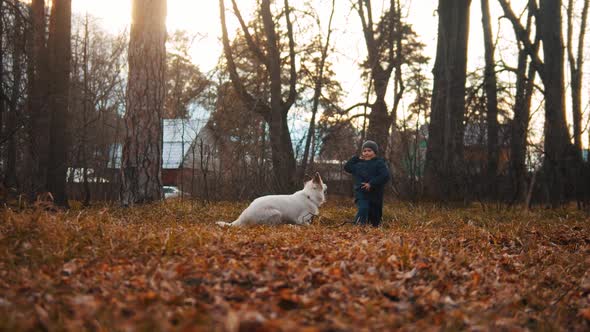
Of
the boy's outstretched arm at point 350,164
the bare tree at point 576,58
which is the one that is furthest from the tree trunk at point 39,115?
the bare tree at point 576,58

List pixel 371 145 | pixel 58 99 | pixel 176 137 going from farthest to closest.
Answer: pixel 176 137 → pixel 58 99 → pixel 371 145

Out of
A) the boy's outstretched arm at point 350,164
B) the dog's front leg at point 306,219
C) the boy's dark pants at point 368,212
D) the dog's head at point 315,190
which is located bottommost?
the dog's front leg at point 306,219

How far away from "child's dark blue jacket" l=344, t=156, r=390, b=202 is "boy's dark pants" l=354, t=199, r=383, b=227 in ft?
0.24

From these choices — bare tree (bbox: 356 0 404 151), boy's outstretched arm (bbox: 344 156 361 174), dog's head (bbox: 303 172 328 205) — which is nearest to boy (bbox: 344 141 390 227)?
boy's outstretched arm (bbox: 344 156 361 174)

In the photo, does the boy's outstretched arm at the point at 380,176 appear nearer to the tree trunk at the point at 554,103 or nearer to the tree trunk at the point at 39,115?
the tree trunk at the point at 554,103

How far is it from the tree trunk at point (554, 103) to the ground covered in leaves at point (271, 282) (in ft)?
26.1

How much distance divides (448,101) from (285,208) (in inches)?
315

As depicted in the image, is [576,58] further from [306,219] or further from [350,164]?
[306,219]

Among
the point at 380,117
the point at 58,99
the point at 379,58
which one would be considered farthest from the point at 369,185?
the point at 379,58

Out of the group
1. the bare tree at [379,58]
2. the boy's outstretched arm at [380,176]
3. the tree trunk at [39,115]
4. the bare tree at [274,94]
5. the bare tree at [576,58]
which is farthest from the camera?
the bare tree at [576,58]

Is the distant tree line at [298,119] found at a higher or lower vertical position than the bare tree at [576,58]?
lower

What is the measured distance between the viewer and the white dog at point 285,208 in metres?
9.67

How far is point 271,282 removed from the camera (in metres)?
4.29

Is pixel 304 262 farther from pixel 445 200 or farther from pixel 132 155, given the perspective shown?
pixel 445 200
